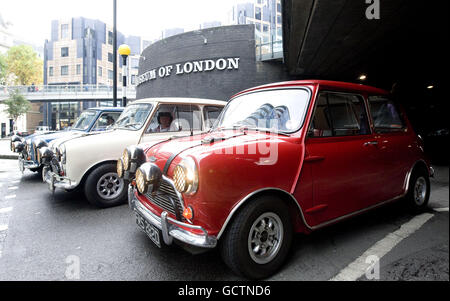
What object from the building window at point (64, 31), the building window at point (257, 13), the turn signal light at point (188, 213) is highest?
the building window at point (64, 31)

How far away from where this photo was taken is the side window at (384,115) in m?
3.29

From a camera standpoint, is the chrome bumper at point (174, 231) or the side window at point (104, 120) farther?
the side window at point (104, 120)

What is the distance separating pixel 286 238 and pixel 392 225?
1.90m

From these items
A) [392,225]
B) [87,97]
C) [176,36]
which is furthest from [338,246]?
[87,97]

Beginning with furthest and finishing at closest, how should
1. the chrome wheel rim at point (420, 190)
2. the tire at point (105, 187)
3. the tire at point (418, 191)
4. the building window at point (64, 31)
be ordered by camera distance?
1. the building window at point (64, 31)
2. the tire at point (105, 187)
3. the chrome wheel rim at point (420, 190)
4. the tire at point (418, 191)

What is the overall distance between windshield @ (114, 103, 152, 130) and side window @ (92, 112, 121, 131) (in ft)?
4.42

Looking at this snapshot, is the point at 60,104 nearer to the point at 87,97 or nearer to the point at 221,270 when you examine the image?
the point at 87,97

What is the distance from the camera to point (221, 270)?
2420mm

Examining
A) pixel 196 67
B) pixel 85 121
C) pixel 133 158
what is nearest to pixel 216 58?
pixel 196 67

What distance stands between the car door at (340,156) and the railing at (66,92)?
1439 inches

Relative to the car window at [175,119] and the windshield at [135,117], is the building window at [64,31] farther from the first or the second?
the car window at [175,119]

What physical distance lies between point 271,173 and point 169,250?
1.45m

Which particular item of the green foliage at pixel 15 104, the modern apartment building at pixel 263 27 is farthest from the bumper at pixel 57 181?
the green foliage at pixel 15 104

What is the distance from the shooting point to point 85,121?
650cm
